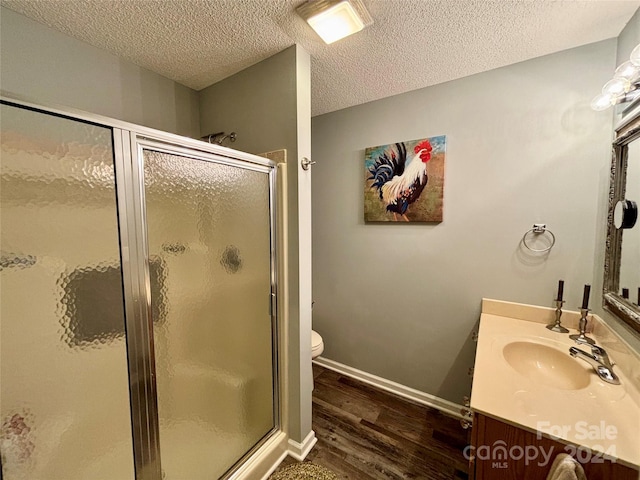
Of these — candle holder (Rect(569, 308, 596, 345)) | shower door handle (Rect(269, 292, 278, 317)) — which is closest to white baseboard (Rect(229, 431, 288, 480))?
shower door handle (Rect(269, 292, 278, 317))

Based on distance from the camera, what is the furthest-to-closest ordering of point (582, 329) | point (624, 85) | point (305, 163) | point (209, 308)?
point (305, 163) < point (582, 329) < point (209, 308) < point (624, 85)

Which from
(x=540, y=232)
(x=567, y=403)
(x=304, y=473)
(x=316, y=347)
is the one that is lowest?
(x=304, y=473)

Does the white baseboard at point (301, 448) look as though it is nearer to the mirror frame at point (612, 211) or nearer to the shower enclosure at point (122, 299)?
the shower enclosure at point (122, 299)

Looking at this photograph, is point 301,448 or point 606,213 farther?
point 301,448

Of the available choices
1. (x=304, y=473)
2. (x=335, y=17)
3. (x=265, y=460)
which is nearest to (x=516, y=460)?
(x=304, y=473)

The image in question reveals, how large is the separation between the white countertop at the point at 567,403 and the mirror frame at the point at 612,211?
17cm

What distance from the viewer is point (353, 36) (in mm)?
1239

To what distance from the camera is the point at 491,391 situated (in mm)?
899

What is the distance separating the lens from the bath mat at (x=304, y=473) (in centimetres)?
133

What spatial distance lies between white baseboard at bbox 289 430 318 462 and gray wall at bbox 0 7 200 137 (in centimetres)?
211

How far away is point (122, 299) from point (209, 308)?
36cm

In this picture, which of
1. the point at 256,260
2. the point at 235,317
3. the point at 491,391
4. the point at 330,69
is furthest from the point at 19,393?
the point at 330,69

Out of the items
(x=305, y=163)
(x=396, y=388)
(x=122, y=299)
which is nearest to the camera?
(x=122, y=299)

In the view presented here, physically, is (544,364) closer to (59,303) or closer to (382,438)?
(382,438)
